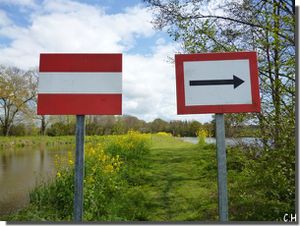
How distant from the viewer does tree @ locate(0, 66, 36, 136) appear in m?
15.1

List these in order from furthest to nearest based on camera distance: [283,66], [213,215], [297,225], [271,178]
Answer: [213,215], [283,66], [271,178], [297,225]

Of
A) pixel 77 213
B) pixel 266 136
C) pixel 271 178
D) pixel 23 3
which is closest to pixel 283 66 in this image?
pixel 266 136

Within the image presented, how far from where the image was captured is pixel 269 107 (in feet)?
11.6

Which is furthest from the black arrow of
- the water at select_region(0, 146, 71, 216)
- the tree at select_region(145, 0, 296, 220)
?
the water at select_region(0, 146, 71, 216)

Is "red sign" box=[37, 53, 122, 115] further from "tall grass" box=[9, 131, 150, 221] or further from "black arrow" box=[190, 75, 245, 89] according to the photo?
"tall grass" box=[9, 131, 150, 221]

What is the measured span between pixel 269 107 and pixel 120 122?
1139 centimetres

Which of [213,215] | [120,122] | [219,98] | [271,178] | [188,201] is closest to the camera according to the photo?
[219,98]

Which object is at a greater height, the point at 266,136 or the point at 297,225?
the point at 266,136

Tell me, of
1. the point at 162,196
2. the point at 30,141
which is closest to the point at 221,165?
the point at 162,196

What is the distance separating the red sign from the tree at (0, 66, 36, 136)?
12595mm

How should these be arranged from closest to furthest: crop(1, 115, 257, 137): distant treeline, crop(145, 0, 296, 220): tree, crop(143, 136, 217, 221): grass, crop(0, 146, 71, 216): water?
crop(145, 0, 296, 220): tree, crop(143, 136, 217, 221): grass, crop(0, 146, 71, 216): water, crop(1, 115, 257, 137): distant treeline

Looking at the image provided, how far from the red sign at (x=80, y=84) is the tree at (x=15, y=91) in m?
12.6

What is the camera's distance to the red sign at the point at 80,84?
1.83 m

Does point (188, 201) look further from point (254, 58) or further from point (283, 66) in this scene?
point (254, 58)
